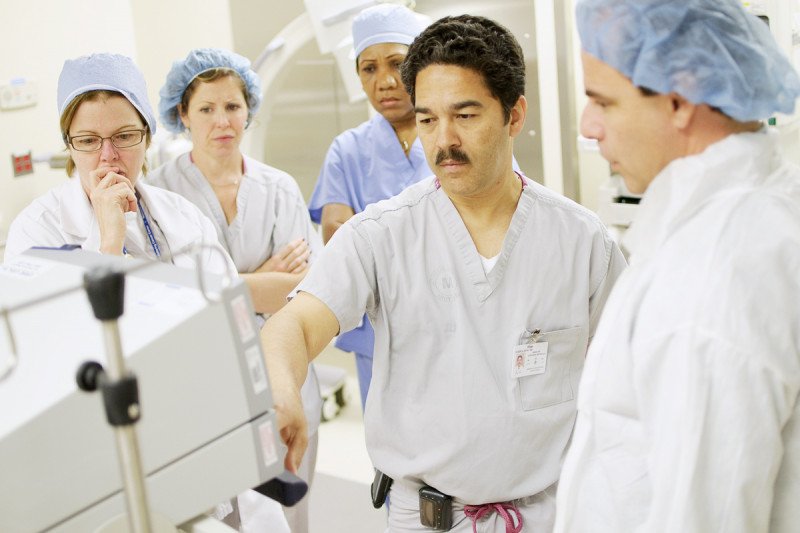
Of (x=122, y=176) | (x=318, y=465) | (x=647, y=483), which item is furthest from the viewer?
(x=318, y=465)

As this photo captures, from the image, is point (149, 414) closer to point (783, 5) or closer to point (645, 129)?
point (645, 129)

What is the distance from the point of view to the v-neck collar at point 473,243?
5.20 ft

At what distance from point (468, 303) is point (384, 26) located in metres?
1.22

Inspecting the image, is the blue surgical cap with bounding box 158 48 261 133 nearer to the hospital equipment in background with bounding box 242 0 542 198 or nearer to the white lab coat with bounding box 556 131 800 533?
the hospital equipment in background with bounding box 242 0 542 198

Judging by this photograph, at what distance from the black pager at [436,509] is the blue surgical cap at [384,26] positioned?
1421 mm

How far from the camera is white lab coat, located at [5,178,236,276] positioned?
1791 millimetres

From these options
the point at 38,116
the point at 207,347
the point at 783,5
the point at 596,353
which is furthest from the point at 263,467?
the point at 38,116

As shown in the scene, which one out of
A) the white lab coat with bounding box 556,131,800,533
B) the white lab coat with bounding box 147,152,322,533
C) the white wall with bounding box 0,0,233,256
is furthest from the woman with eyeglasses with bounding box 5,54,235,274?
the white wall with bounding box 0,0,233,256

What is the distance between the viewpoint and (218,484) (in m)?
0.93

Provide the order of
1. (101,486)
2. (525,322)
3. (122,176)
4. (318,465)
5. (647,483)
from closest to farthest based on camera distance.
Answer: (101,486), (647,483), (525,322), (122,176), (318,465)

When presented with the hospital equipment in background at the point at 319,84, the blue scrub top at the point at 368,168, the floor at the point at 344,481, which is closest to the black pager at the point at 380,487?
the blue scrub top at the point at 368,168

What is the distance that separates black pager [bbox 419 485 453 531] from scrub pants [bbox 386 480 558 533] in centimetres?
2

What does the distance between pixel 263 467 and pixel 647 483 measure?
45cm

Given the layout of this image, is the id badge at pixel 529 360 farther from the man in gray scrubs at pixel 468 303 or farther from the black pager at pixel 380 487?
the black pager at pixel 380 487
